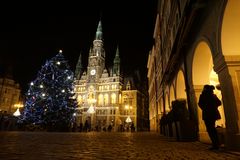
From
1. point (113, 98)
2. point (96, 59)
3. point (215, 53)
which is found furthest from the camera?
point (96, 59)

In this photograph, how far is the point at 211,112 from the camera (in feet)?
19.8

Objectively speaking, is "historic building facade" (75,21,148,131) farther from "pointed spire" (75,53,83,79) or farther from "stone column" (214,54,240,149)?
"stone column" (214,54,240,149)

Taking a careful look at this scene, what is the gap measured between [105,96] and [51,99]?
4823 centimetres

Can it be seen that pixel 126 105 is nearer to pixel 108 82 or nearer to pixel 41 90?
pixel 108 82

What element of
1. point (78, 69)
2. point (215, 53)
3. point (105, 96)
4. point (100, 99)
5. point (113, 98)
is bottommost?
point (215, 53)

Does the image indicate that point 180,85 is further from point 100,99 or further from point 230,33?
point 100,99

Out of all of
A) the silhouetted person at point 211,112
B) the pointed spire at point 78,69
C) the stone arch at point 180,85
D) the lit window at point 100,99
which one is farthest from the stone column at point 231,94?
the pointed spire at point 78,69

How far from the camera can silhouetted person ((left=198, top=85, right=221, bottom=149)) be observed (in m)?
5.95

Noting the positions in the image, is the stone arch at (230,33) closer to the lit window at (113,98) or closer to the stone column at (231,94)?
the stone column at (231,94)

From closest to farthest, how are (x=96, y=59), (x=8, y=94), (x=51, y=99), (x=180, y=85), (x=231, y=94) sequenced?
(x=231, y=94)
(x=180, y=85)
(x=51, y=99)
(x=8, y=94)
(x=96, y=59)

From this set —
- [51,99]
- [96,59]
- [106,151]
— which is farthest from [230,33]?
[96,59]

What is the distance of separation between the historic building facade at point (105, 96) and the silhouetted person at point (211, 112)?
64.3 m

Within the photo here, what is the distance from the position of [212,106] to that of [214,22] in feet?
10.2

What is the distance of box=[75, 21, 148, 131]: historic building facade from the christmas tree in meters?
38.7
